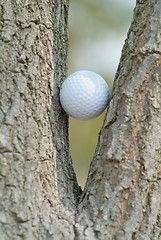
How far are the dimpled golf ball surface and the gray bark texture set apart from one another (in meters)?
0.10

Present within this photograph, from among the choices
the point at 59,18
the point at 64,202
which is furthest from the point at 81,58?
the point at 64,202

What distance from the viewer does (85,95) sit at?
1.07 m

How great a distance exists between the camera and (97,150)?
0.95 metres

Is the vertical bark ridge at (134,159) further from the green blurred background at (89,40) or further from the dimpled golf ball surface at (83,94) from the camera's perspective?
the green blurred background at (89,40)

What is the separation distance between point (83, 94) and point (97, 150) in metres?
0.23

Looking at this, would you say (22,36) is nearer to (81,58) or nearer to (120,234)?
(120,234)

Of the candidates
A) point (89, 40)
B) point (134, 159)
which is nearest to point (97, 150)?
point (134, 159)

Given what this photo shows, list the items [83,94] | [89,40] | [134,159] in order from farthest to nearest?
[89,40], [83,94], [134,159]

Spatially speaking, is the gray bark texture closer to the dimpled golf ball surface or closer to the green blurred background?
the dimpled golf ball surface

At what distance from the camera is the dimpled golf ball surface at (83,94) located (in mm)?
1037

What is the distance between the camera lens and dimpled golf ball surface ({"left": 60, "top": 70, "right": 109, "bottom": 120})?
3.40ft

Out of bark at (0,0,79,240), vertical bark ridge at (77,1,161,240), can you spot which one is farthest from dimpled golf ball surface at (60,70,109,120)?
vertical bark ridge at (77,1,161,240)

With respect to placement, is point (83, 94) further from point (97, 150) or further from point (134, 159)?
point (134, 159)

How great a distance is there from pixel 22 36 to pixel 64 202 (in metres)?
0.55
